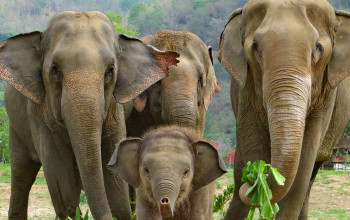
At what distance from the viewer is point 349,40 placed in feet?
18.9

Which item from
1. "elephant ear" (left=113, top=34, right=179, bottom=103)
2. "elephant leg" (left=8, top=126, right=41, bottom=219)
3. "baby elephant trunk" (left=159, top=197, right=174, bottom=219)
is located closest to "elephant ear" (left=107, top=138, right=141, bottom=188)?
"baby elephant trunk" (left=159, top=197, right=174, bottom=219)

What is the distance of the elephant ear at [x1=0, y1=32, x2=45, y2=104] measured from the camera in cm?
621

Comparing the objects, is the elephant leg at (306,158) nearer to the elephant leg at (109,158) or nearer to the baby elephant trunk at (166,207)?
the elephant leg at (109,158)

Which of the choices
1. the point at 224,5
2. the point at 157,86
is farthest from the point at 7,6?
the point at 157,86

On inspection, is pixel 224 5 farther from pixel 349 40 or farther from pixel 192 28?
pixel 349 40

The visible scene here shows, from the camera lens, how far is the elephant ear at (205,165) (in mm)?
5461

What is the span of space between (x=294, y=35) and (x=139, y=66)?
5.61 ft

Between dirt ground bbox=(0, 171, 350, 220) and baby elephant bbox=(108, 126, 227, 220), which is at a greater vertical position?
dirt ground bbox=(0, 171, 350, 220)

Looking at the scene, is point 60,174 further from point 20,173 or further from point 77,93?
point 20,173

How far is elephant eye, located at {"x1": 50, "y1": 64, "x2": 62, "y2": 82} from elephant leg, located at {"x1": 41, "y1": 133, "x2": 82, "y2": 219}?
0.65 metres

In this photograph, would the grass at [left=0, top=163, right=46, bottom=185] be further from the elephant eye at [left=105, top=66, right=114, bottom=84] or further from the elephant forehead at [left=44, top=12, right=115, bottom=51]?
the elephant eye at [left=105, top=66, right=114, bottom=84]

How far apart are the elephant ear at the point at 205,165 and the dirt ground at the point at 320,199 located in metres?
4.42

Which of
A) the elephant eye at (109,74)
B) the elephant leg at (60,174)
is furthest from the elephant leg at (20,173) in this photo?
the elephant eye at (109,74)

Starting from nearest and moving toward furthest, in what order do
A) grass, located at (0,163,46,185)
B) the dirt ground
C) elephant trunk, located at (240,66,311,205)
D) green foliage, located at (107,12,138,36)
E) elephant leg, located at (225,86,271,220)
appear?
elephant trunk, located at (240,66,311,205)
elephant leg, located at (225,86,271,220)
the dirt ground
grass, located at (0,163,46,185)
green foliage, located at (107,12,138,36)
